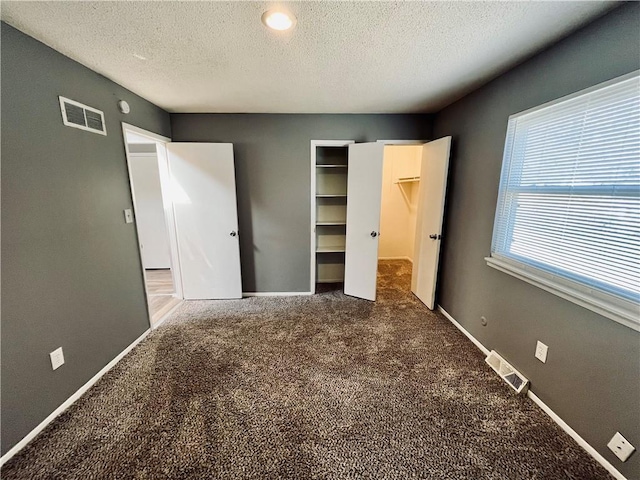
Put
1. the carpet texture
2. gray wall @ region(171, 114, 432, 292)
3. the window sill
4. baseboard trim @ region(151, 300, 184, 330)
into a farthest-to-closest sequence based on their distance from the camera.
A: 1. gray wall @ region(171, 114, 432, 292)
2. baseboard trim @ region(151, 300, 184, 330)
3. the carpet texture
4. the window sill

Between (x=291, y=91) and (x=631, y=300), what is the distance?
2.73 meters

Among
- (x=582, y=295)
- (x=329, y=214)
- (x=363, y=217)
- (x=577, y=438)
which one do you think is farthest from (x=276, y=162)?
(x=577, y=438)

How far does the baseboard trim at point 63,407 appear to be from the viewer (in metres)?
1.34

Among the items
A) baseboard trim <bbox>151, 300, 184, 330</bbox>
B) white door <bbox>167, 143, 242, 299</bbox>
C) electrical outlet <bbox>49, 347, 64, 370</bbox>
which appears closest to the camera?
electrical outlet <bbox>49, 347, 64, 370</bbox>

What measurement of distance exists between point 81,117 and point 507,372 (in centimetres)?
373

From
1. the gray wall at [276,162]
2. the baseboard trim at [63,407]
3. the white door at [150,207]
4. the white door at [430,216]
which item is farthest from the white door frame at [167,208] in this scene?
the white door at [430,216]

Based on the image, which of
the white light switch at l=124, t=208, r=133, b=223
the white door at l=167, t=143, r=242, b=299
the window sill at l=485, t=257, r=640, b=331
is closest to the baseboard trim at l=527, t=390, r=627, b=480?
the window sill at l=485, t=257, r=640, b=331

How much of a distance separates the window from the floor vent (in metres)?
0.73

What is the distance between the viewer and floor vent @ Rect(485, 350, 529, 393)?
5.73 feet

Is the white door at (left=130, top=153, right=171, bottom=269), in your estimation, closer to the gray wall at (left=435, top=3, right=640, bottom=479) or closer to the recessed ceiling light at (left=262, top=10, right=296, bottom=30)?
the recessed ceiling light at (left=262, top=10, right=296, bottom=30)

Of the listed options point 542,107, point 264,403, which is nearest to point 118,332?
point 264,403

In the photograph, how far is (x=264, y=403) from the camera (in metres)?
1.68

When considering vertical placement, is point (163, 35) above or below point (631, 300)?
above

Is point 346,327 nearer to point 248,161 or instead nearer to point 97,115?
point 248,161
